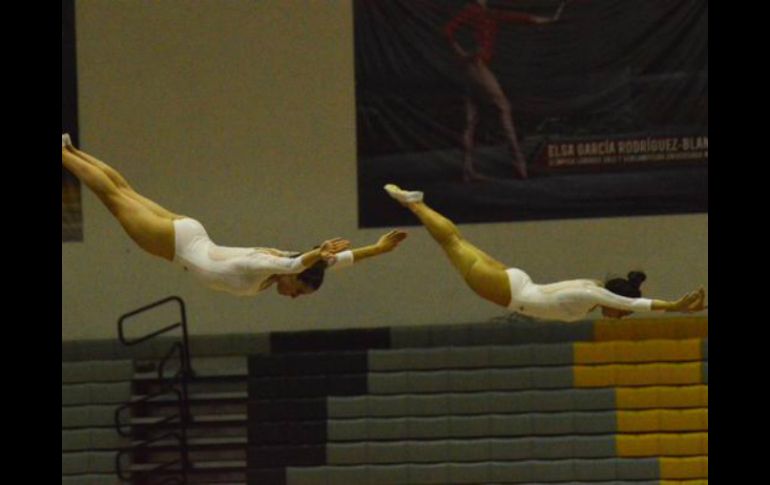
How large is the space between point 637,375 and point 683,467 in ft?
2.68

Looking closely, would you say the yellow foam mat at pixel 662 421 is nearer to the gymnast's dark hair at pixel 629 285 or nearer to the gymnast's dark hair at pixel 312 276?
the gymnast's dark hair at pixel 629 285

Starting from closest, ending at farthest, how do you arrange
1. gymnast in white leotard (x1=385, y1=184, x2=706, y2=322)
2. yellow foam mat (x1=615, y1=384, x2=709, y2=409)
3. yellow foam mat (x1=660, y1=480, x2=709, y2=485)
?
gymnast in white leotard (x1=385, y1=184, x2=706, y2=322) < yellow foam mat (x1=660, y1=480, x2=709, y2=485) < yellow foam mat (x1=615, y1=384, x2=709, y2=409)

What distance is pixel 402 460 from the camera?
11.2m

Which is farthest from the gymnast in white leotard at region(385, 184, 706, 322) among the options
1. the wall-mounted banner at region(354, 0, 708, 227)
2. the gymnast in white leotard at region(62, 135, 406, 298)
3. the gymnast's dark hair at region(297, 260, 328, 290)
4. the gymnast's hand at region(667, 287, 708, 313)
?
the wall-mounted banner at region(354, 0, 708, 227)

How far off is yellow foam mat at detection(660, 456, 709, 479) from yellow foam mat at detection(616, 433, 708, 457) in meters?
0.07

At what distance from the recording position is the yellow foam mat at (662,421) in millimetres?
11133

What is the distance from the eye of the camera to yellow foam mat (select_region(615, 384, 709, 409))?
11227mm

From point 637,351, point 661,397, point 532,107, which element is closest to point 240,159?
point 532,107

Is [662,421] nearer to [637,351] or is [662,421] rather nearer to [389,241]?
[637,351]

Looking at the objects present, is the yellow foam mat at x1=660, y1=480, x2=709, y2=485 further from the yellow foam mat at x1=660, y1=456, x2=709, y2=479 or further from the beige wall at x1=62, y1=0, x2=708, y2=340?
the beige wall at x1=62, y1=0, x2=708, y2=340

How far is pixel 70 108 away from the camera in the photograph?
12.4 m

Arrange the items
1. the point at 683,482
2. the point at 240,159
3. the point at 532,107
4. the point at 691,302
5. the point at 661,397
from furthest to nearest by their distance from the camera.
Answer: the point at 240,159, the point at 532,107, the point at 661,397, the point at 683,482, the point at 691,302
